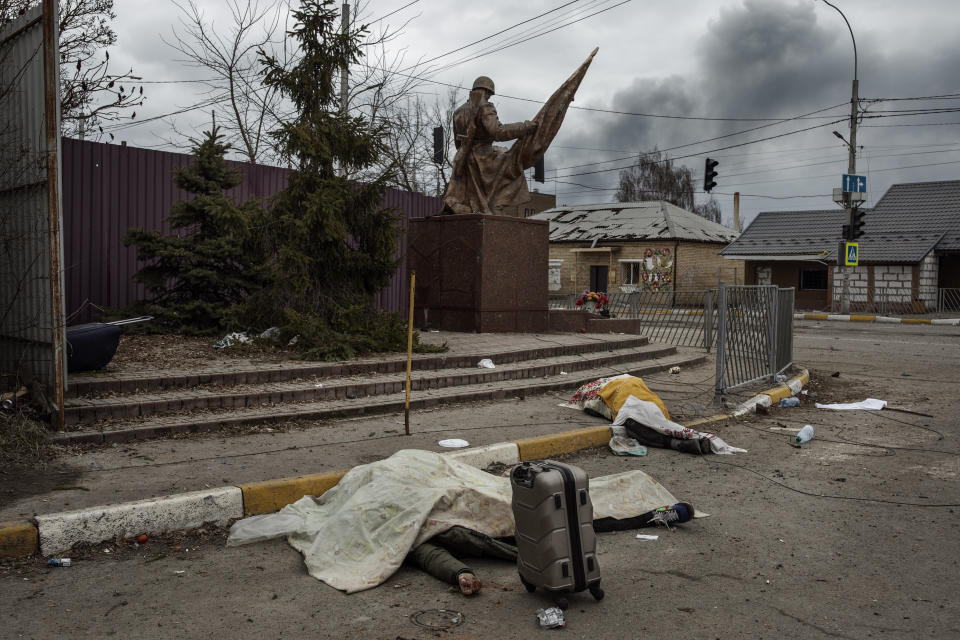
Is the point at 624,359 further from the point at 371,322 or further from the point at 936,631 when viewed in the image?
the point at 936,631

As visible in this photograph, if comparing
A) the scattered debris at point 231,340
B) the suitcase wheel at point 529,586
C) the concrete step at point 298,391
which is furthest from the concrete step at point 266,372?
the suitcase wheel at point 529,586

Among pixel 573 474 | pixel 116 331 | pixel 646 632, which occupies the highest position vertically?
pixel 116 331

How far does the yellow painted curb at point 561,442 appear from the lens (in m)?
6.61

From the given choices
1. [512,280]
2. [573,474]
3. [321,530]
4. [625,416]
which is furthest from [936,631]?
[512,280]

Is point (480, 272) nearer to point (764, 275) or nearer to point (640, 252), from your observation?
point (764, 275)

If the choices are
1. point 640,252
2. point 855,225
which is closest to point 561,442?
point 855,225

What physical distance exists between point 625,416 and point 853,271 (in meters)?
30.3

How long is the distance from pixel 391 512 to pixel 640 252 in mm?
36778

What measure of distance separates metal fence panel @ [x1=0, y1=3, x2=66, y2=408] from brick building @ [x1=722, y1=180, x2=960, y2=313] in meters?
33.0

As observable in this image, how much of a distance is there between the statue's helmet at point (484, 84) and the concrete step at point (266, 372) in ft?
16.5

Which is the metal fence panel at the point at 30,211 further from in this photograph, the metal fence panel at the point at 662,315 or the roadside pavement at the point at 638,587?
the metal fence panel at the point at 662,315

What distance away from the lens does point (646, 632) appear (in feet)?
10.7

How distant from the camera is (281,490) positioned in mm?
5129

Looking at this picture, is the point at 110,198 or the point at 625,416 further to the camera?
the point at 110,198
